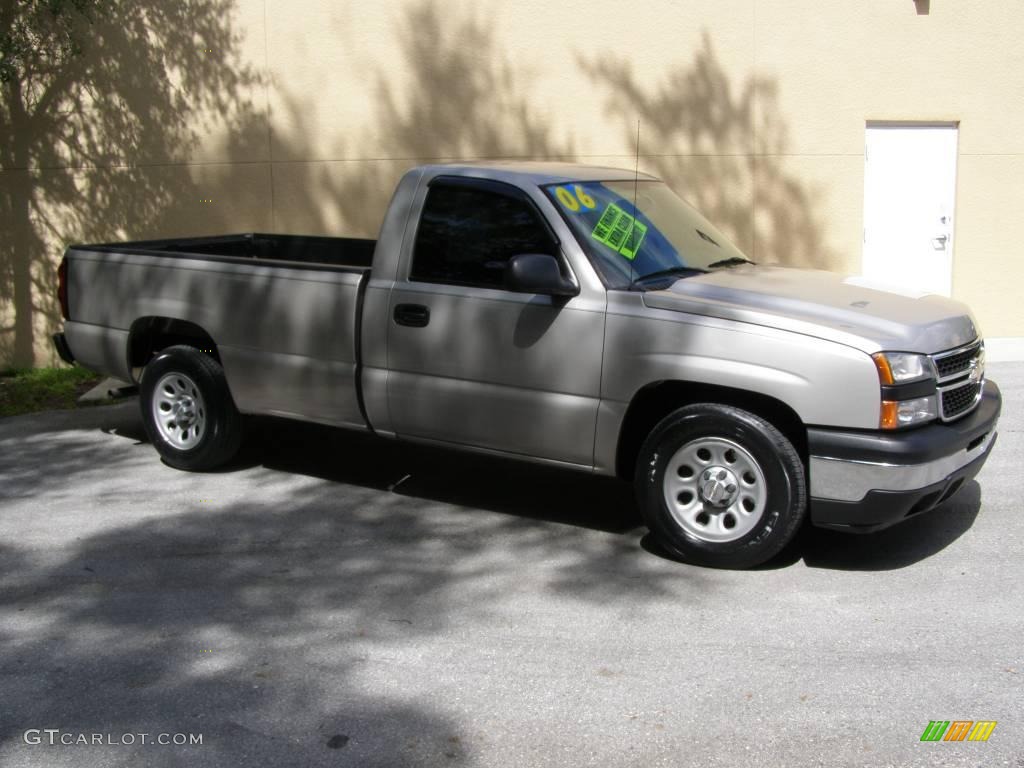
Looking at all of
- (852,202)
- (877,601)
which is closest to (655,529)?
(877,601)

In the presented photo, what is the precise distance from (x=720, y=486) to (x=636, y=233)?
153 centimetres

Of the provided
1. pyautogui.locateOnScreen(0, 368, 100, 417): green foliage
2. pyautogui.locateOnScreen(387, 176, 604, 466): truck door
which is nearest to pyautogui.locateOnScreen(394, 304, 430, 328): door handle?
pyautogui.locateOnScreen(387, 176, 604, 466): truck door

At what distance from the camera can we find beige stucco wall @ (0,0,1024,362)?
1119 centimetres

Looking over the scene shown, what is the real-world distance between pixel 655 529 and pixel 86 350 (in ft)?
14.4

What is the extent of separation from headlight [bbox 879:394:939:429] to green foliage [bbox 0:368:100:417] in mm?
7445

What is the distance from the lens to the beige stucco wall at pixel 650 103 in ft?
36.7

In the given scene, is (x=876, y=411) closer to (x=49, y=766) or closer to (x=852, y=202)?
(x=49, y=766)

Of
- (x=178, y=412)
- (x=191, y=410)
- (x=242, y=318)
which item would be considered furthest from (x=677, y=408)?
(x=178, y=412)

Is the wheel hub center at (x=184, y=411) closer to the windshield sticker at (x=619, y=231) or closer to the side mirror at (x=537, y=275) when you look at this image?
the side mirror at (x=537, y=275)

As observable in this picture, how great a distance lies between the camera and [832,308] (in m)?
Result: 5.64

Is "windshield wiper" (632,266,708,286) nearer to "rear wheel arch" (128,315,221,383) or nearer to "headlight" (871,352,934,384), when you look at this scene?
"headlight" (871,352,934,384)

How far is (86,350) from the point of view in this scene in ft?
26.4

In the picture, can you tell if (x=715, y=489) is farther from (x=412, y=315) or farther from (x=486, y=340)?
(x=412, y=315)

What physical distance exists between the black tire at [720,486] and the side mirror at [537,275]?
0.85 m
